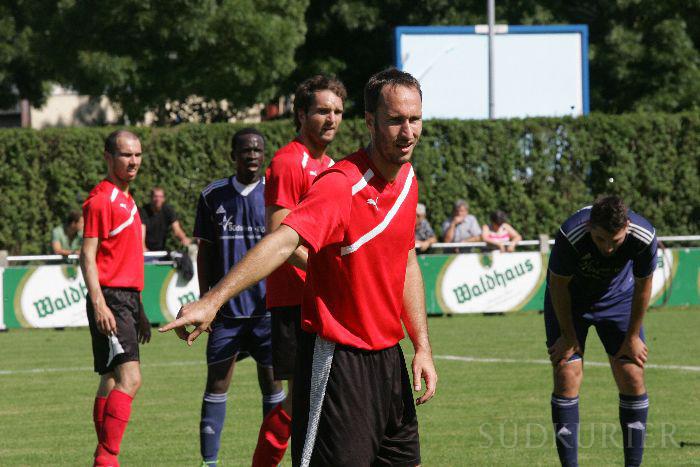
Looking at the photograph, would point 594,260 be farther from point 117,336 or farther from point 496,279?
point 496,279

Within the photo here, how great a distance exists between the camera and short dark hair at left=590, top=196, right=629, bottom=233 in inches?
301

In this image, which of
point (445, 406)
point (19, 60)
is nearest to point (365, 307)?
point (445, 406)

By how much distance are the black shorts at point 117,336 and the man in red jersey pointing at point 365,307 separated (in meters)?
3.13

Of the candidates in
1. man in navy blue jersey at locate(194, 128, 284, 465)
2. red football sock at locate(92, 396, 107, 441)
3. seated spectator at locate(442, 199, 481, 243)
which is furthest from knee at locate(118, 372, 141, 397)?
seated spectator at locate(442, 199, 481, 243)

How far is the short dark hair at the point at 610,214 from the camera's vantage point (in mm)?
7645

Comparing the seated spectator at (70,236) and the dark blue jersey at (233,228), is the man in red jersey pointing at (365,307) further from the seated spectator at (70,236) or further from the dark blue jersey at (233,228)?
the seated spectator at (70,236)

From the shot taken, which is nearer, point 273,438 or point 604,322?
point 273,438

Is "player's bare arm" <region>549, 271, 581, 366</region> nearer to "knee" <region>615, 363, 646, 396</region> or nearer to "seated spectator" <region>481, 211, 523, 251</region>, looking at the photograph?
"knee" <region>615, 363, 646, 396</region>

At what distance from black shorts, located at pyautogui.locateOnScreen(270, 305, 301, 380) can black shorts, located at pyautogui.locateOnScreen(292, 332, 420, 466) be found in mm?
2022

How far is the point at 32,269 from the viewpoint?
65.2 feet

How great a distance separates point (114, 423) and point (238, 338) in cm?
95

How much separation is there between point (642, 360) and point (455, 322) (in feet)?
39.9

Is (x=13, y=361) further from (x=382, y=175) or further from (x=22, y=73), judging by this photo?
(x=22, y=73)

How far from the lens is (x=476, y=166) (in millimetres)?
26156
